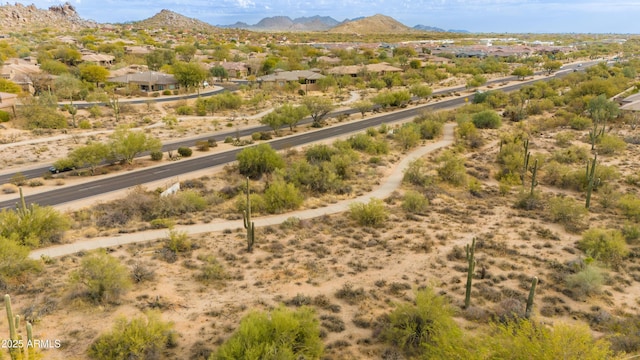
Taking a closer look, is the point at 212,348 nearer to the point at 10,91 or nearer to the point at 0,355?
the point at 0,355

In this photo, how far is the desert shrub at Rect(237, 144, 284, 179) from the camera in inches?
1625

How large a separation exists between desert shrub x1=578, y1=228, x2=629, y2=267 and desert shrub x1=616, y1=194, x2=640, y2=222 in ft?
20.0

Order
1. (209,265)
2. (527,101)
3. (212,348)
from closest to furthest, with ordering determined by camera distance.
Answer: (212,348) < (209,265) < (527,101)

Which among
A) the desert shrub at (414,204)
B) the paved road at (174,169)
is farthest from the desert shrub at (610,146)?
the desert shrub at (414,204)

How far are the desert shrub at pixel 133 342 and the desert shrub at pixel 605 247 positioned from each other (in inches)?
928

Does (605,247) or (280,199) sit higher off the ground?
(280,199)

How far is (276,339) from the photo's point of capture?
52.7 feet

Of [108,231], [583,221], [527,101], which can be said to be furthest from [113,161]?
[527,101]

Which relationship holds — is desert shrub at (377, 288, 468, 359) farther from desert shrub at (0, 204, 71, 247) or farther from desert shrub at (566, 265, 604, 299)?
desert shrub at (0, 204, 71, 247)

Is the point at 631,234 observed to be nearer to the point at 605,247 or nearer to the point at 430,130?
the point at 605,247

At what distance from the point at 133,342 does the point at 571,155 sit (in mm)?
46241

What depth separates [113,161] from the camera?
45.5 m

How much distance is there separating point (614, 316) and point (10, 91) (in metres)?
82.7

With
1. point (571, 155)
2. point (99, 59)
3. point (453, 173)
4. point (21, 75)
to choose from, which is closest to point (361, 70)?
point (99, 59)
